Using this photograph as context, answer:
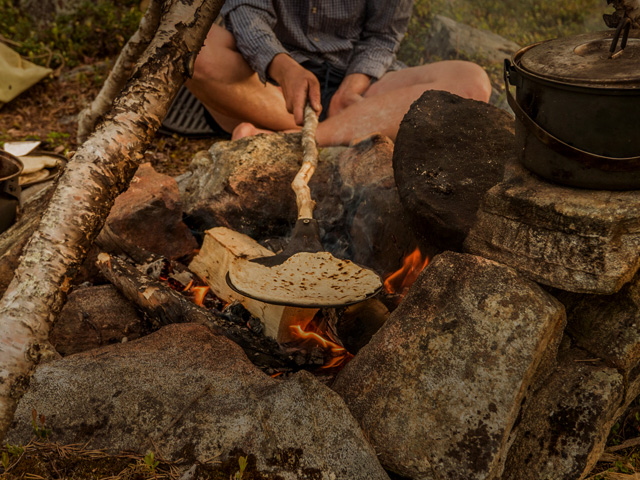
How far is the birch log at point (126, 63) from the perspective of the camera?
10.1 ft

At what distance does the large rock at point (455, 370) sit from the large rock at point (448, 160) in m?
0.36

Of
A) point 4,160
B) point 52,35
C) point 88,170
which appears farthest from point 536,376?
point 52,35

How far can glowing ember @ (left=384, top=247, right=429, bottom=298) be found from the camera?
288 centimetres

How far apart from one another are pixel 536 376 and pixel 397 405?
0.52 meters

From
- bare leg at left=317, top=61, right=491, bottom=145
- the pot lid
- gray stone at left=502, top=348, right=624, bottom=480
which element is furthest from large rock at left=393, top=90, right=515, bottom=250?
bare leg at left=317, top=61, right=491, bottom=145

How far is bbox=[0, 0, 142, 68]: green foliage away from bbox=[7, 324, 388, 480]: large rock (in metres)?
5.75

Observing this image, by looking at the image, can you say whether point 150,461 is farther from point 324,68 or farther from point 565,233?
point 324,68

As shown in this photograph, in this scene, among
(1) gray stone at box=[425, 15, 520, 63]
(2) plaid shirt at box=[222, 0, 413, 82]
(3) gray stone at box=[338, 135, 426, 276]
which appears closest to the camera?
(3) gray stone at box=[338, 135, 426, 276]

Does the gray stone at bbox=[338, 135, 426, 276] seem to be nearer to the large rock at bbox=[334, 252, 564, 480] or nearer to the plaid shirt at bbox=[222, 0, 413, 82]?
the large rock at bbox=[334, 252, 564, 480]

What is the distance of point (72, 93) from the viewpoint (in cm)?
637

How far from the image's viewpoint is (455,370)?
1.95 meters

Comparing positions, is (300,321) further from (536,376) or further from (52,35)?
(52,35)

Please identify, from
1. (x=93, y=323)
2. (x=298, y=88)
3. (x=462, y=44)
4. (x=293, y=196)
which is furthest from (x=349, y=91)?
(x=93, y=323)

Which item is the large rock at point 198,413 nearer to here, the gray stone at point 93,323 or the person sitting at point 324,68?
the gray stone at point 93,323
